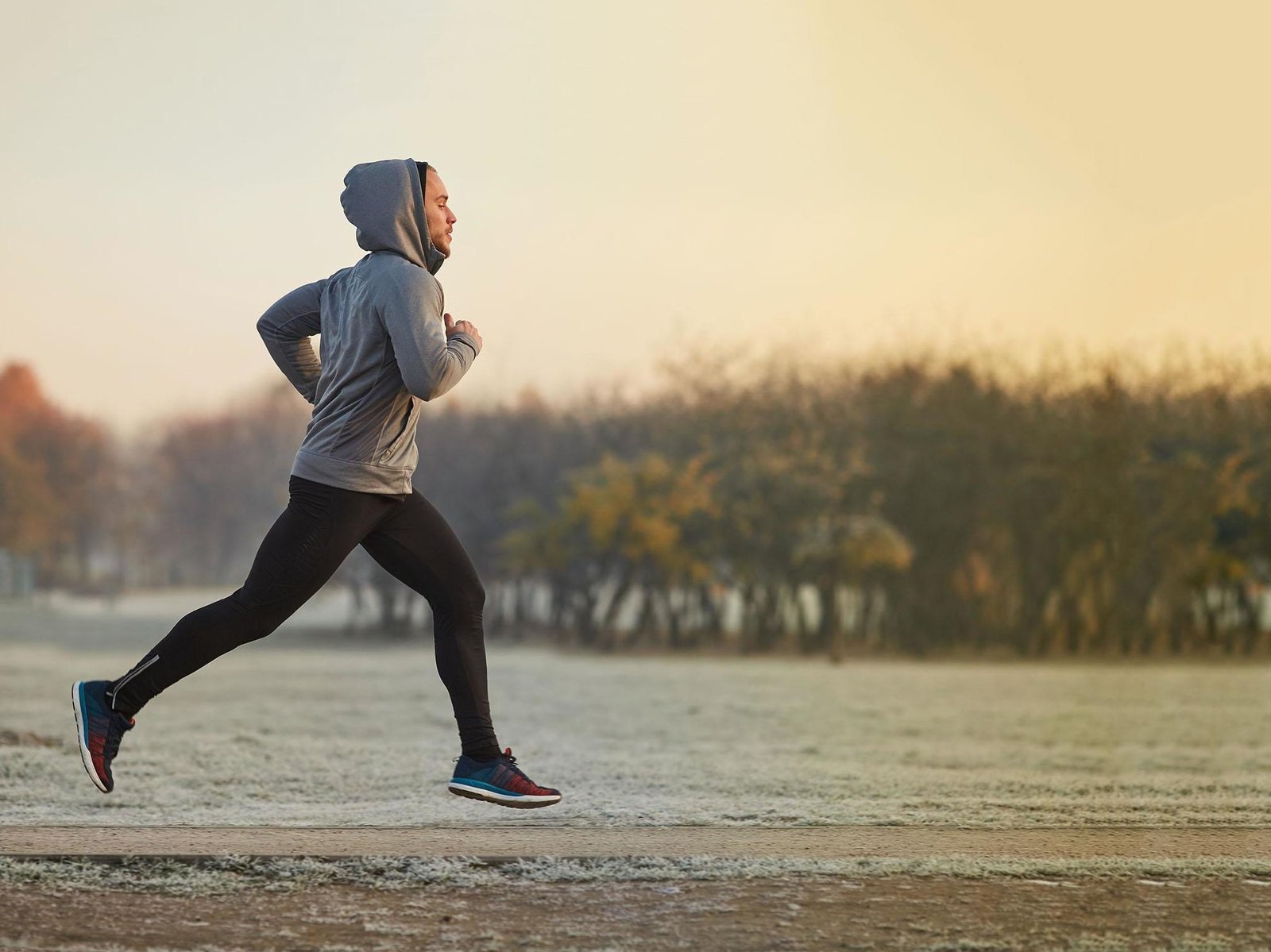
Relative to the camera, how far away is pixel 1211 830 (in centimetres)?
588

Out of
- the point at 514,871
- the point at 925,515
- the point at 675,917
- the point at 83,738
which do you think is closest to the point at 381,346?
the point at 83,738

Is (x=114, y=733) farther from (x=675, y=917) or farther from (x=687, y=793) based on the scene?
(x=687, y=793)

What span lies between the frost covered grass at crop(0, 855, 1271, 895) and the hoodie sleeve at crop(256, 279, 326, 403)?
1382 mm

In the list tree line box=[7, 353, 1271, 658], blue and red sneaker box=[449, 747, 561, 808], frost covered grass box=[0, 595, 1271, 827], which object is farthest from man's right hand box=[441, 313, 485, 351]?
tree line box=[7, 353, 1271, 658]

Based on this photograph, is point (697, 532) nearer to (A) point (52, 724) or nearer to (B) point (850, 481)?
(B) point (850, 481)

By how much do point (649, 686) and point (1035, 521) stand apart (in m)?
7.95

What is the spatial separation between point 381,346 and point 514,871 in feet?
5.07

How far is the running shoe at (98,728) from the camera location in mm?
4887

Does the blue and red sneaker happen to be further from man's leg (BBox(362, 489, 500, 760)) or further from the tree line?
the tree line

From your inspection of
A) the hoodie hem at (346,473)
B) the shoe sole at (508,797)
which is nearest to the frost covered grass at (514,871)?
the shoe sole at (508,797)

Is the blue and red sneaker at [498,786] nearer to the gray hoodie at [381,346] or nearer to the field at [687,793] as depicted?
the field at [687,793]

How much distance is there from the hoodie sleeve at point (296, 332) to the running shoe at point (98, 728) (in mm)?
1063

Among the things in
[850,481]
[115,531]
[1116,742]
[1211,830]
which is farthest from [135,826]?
[115,531]

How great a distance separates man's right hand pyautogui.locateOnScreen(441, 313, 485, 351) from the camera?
15.9ft
